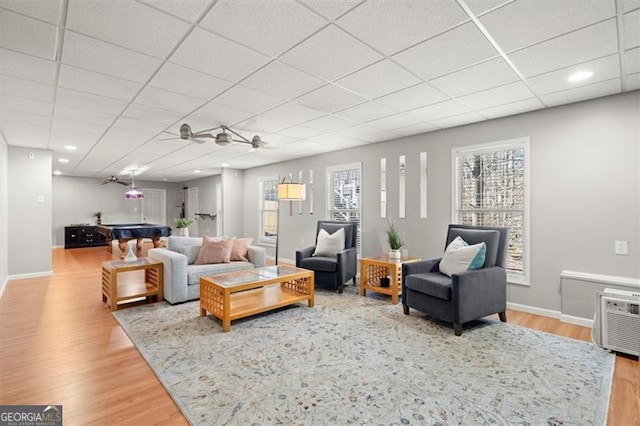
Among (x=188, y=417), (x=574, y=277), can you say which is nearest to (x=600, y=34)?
(x=574, y=277)

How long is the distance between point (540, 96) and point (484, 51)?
56.8 inches

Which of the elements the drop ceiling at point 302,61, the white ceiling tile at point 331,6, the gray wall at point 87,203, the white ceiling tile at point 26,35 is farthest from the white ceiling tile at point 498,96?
the gray wall at point 87,203

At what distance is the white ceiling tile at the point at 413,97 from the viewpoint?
3.19 m

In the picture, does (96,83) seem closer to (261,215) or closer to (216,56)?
(216,56)

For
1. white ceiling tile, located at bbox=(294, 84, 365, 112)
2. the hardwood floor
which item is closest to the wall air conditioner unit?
the hardwood floor

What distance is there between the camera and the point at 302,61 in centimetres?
256

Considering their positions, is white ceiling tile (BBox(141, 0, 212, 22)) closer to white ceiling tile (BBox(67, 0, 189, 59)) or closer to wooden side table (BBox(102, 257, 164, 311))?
white ceiling tile (BBox(67, 0, 189, 59))

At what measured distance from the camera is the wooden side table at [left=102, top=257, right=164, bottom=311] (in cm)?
395

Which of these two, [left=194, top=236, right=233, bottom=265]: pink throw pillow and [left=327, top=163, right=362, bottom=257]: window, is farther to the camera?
[left=327, top=163, right=362, bottom=257]: window

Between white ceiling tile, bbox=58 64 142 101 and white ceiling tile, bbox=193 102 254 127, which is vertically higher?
white ceiling tile, bbox=193 102 254 127

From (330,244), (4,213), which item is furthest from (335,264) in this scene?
(4,213)

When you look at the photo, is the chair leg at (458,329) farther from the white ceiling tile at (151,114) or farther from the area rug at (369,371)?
the white ceiling tile at (151,114)

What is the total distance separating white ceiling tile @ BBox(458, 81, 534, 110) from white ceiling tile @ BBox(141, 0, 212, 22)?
2748 millimetres

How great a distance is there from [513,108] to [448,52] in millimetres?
1862
